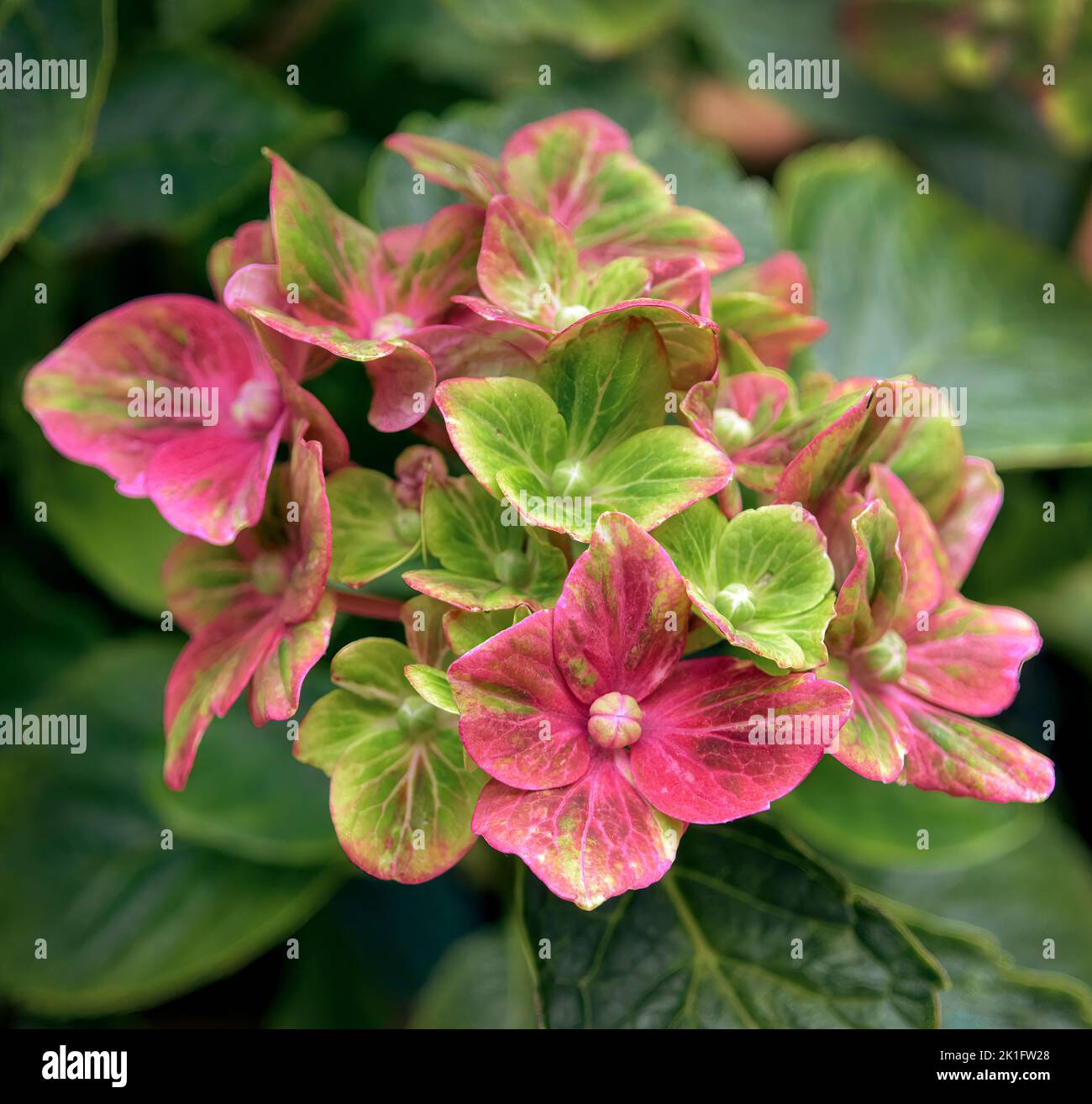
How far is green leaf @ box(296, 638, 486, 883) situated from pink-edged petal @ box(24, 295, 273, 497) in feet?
0.51

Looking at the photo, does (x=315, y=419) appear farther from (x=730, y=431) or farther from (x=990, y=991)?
(x=990, y=991)

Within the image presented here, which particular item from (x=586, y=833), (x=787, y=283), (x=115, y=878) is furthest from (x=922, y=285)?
(x=115, y=878)

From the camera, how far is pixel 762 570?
51cm

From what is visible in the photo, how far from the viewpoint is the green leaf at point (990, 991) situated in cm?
71

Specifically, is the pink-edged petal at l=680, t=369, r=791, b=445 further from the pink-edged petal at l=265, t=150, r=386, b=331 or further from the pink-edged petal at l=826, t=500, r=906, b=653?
the pink-edged petal at l=265, t=150, r=386, b=331

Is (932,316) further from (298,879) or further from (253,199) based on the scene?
(298,879)

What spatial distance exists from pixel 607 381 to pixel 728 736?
17 centimetres

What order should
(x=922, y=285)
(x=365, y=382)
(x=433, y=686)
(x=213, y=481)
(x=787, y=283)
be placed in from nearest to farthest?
1. (x=433, y=686)
2. (x=213, y=481)
3. (x=787, y=283)
4. (x=365, y=382)
5. (x=922, y=285)

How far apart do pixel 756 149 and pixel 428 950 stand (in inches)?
40.6

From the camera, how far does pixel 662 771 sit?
19.6 inches

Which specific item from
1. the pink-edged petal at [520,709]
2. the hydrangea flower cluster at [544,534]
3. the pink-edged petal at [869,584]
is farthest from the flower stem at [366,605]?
the pink-edged petal at [869,584]

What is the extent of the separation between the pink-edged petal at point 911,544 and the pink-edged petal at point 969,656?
0.02 m

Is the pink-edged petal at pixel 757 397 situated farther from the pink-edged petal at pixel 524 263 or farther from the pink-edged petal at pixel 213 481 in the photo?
the pink-edged petal at pixel 213 481

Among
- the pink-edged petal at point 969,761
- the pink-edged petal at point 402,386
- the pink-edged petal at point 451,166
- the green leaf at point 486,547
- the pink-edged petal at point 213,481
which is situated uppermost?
the pink-edged petal at point 451,166
